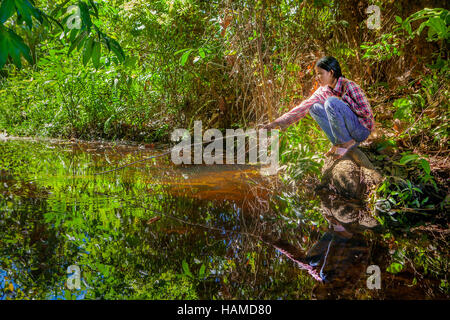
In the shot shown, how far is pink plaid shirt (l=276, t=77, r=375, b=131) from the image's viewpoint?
2.94 meters

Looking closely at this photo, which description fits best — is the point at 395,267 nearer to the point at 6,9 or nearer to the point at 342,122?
the point at 342,122

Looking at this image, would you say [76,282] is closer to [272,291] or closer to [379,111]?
[272,291]

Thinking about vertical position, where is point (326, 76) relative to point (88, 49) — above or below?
above

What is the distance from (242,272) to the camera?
167cm

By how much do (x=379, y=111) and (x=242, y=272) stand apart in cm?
270

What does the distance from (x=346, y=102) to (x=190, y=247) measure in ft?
6.04

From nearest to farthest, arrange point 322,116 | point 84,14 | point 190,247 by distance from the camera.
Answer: point 84,14 → point 190,247 → point 322,116

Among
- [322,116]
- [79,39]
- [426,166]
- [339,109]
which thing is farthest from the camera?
[322,116]

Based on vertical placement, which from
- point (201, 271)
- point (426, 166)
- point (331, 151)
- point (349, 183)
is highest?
point (331, 151)

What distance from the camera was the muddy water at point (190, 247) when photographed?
151 cm

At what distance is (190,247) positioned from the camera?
A: 1922mm

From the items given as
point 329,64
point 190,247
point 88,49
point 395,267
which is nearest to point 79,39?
point 88,49

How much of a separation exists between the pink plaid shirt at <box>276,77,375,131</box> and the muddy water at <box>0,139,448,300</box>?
672 mm
